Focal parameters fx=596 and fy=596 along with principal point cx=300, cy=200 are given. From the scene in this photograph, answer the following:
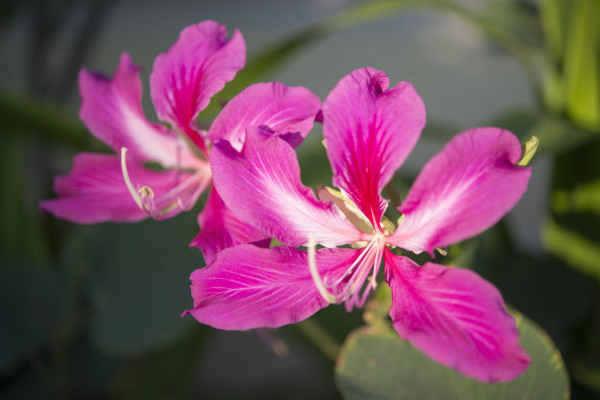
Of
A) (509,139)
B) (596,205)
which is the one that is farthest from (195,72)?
(596,205)

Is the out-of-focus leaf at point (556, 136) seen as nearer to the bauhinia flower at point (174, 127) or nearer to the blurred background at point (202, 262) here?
the blurred background at point (202, 262)

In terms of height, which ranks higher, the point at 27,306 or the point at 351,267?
the point at 351,267

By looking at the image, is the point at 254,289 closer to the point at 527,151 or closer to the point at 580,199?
the point at 527,151

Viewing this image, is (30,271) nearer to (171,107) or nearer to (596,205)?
(171,107)

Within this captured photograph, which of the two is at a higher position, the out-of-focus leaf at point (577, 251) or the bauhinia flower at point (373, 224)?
the bauhinia flower at point (373, 224)

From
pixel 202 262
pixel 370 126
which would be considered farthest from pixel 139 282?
pixel 370 126

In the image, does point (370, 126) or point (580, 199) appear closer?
point (370, 126)

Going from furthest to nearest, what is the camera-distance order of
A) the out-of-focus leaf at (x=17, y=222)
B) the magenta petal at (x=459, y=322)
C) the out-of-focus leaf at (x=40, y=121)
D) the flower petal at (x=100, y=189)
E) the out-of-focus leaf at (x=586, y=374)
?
the out-of-focus leaf at (x=17, y=222) < the out-of-focus leaf at (x=40, y=121) < the out-of-focus leaf at (x=586, y=374) < the flower petal at (x=100, y=189) < the magenta petal at (x=459, y=322)

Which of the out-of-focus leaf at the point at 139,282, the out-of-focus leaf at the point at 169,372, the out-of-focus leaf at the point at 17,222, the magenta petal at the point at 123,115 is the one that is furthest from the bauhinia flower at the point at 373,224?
the out-of-focus leaf at the point at 17,222
